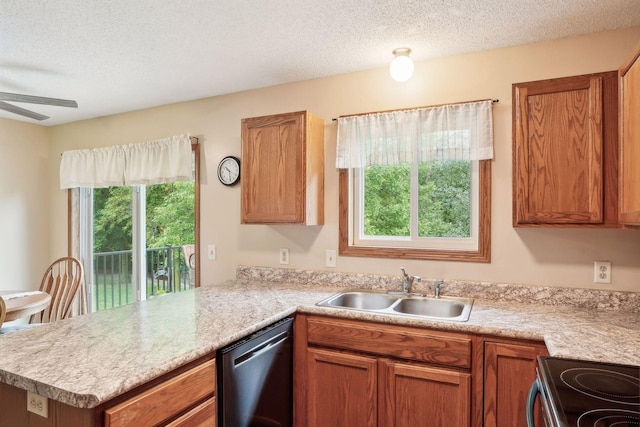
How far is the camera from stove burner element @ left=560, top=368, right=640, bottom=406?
1.10 meters

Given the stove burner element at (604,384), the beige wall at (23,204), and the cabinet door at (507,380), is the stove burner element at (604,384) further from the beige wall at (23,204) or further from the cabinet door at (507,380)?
the beige wall at (23,204)

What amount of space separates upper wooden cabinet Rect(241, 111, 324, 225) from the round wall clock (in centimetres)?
43

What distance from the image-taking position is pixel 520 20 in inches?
75.8

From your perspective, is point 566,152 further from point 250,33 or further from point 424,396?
point 250,33

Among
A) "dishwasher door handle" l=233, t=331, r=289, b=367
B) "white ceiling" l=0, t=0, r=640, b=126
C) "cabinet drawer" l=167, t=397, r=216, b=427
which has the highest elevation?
"white ceiling" l=0, t=0, r=640, b=126

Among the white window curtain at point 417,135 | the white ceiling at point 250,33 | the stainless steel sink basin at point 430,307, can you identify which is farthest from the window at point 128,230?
the stainless steel sink basin at point 430,307

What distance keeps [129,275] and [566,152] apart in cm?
391

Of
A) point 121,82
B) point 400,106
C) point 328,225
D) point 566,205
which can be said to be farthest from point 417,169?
point 121,82

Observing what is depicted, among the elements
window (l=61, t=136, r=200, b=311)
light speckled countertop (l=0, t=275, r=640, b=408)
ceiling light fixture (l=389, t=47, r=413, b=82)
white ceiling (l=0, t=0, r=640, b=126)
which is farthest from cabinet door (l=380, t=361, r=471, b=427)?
window (l=61, t=136, r=200, b=311)

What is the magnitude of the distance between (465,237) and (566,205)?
65 centimetres

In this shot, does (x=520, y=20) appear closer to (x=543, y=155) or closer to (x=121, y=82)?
(x=543, y=155)

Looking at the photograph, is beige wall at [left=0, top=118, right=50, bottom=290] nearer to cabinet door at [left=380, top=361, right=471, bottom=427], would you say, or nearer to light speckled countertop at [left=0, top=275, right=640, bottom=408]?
light speckled countertop at [left=0, top=275, right=640, bottom=408]

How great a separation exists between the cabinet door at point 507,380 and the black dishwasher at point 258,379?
0.98 meters

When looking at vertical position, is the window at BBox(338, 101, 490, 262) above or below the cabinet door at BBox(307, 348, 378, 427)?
above
